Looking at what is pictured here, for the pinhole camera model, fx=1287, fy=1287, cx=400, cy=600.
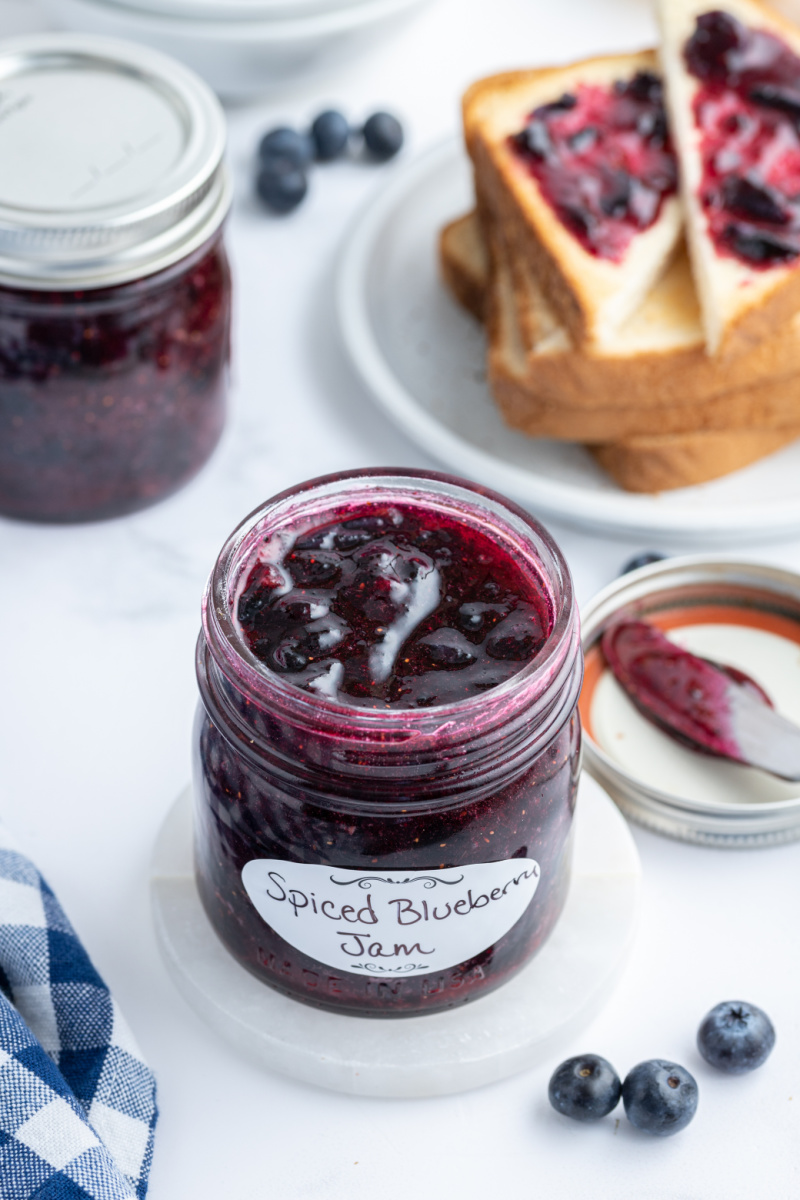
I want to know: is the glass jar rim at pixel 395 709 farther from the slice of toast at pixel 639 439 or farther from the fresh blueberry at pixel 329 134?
the fresh blueberry at pixel 329 134

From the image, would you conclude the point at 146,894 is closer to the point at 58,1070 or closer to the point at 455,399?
the point at 58,1070

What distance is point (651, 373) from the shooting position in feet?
4.86

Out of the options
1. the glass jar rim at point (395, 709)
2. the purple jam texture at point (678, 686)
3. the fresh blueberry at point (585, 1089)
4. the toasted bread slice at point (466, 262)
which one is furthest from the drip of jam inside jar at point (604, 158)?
the fresh blueberry at point (585, 1089)

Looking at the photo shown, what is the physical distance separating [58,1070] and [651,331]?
1.02 metres

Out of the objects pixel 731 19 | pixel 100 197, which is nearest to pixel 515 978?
pixel 100 197

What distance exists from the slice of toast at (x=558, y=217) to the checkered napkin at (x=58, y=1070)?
87 cm

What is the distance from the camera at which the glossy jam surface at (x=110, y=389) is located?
1.26 metres

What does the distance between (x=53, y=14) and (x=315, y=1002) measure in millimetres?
1556

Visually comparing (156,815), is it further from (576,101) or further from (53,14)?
(53,14)

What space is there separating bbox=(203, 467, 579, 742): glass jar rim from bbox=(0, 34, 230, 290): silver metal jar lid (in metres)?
0.40

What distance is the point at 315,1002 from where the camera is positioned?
1020 millimetres

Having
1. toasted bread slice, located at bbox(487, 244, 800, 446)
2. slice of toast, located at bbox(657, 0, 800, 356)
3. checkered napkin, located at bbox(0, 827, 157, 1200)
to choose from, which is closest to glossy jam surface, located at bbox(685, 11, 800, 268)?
slice of toast, located at bbox(657, 0, 800, 356)

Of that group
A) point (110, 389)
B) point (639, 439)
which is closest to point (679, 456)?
point (639, 439)

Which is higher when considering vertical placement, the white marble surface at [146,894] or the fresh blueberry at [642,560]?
the fresh blueberry at [642,560]
